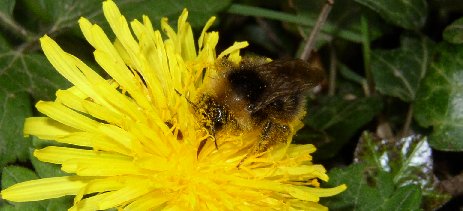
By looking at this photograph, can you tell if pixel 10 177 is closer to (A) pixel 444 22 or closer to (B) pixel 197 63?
(B) pixel 197 63

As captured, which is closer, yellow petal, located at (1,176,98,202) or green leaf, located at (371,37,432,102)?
yellow petal, located at (1,176,98,202)

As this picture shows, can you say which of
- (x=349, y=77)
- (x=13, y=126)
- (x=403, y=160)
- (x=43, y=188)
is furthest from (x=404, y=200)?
(x=13, y=126)

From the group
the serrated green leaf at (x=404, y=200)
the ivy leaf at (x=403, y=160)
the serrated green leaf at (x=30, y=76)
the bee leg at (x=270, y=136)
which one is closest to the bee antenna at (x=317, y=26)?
the ivy leaf at (x=403, y=160)

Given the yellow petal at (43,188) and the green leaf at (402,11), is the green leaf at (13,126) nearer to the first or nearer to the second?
the yellow petal at (43,188)

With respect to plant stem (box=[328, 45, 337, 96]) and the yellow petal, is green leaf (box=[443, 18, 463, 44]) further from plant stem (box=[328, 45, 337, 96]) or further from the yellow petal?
the yellow petal

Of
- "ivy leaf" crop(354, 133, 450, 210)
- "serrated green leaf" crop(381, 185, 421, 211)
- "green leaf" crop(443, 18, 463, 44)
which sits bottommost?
"serrated green leaf" crop(381, 185, 421, 211)

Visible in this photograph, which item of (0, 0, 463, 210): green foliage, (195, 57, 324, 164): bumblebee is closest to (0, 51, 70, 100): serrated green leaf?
(0, 0, 463, 210): green foliage

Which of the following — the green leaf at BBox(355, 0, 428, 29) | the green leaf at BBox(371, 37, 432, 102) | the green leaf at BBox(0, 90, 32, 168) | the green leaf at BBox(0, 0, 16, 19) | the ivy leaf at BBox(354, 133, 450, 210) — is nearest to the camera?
the green leaf at BBox(0, 90, 32, 168)
